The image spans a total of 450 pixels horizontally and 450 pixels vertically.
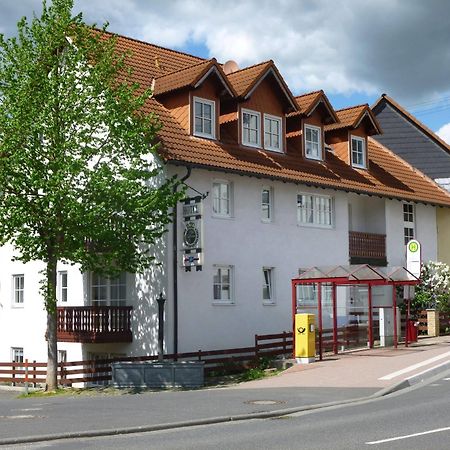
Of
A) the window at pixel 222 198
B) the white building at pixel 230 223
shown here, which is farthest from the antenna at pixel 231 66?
the window at pixel 222 198

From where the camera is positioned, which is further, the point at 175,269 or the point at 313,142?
the point at 313,142

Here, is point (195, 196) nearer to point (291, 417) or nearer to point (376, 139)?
point (291, 417)

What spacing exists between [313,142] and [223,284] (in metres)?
8.06

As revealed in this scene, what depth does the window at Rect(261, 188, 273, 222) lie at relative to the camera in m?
29.4

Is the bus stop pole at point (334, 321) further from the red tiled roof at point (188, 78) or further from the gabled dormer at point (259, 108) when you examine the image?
the red tiled roof at point (188, 78)

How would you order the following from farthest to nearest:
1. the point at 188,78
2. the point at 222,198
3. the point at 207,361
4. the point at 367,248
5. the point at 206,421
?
the point at 367,248, the point at 222,198, the point at 188,78, the point at 207,361, the point at 206,421

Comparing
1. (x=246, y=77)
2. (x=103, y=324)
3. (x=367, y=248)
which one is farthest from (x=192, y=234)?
(x=367, y=248)

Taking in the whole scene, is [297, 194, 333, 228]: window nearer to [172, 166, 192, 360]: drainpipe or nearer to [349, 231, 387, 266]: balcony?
[349, 231, 387, 266]: balcony

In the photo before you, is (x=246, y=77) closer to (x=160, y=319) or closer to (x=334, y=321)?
(x=334, y=321)

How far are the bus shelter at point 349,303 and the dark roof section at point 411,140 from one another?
11.9 meters

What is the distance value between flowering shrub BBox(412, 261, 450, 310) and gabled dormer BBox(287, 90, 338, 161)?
282 inches

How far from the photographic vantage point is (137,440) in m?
12.5

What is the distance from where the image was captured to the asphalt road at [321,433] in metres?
11.3

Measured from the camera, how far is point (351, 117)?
34.4 m
